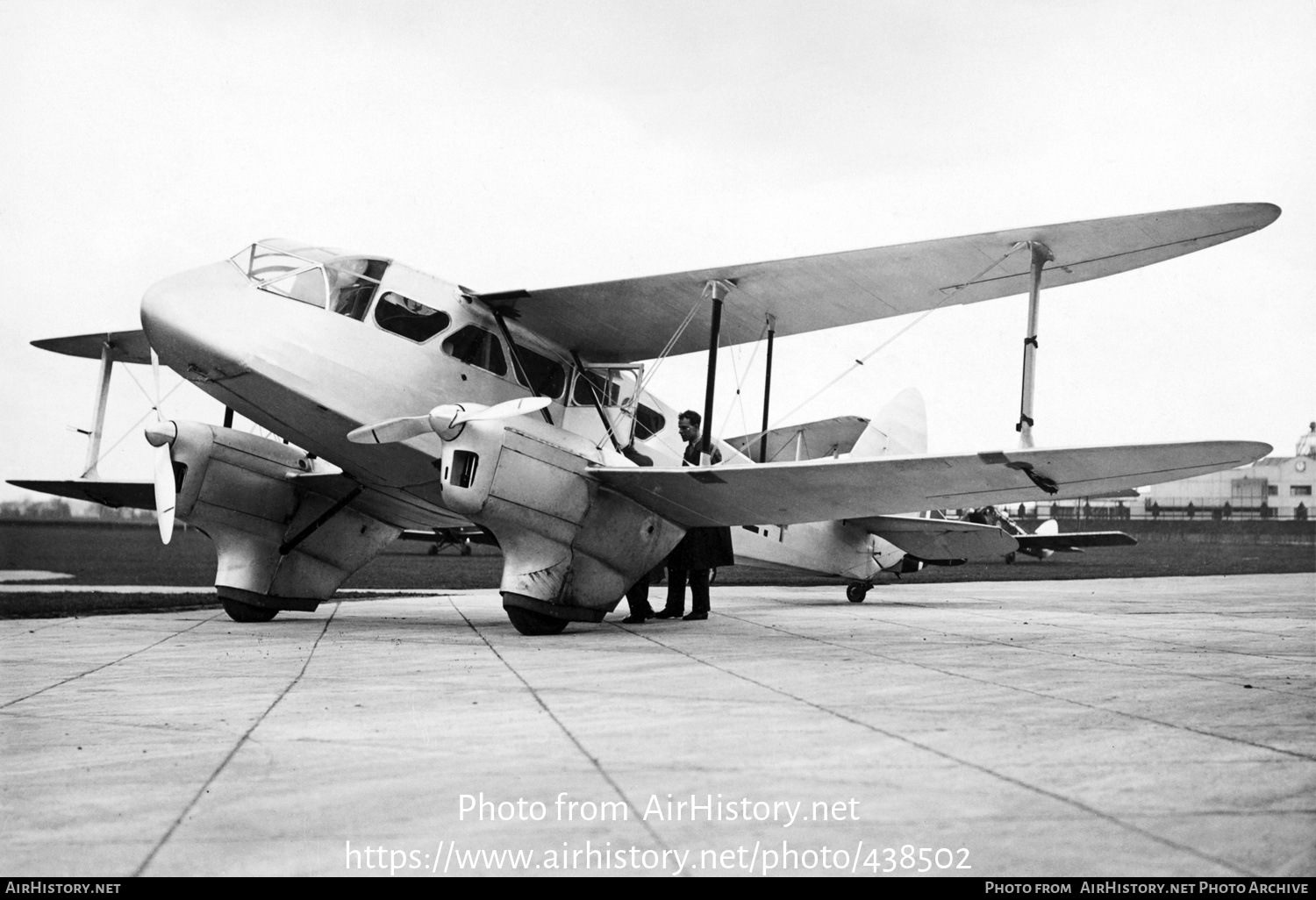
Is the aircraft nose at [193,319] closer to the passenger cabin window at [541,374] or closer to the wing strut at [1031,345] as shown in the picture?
the passenger cabin window at [541,374]

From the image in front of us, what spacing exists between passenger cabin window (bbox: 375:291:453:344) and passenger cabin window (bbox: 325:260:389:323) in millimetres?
156

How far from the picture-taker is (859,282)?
11281mm

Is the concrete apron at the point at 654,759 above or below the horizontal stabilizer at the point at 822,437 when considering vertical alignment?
below

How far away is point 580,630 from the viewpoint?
11.4 m

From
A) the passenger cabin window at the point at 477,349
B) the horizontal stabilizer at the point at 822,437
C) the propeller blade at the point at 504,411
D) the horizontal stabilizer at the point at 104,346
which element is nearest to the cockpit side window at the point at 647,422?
the passenger cabin window at the point at 477,349

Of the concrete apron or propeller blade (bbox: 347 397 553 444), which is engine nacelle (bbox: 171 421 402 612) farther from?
propeller blade (bbox: 347 397 553 444)

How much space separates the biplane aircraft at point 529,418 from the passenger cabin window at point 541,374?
3 centimetres

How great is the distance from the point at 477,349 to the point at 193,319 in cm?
286

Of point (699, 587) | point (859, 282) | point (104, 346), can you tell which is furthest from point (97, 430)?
point (859, 282)

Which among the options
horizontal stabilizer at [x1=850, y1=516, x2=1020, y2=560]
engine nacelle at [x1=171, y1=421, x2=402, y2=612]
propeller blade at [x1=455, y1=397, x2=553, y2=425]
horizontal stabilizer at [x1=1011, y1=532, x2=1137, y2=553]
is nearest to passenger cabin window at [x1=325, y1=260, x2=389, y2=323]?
propeller blade at [x1=455, y1=397, x2=553, y2=425]

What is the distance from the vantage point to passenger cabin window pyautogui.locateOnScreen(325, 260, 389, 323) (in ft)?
33.4

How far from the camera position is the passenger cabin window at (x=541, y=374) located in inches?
460

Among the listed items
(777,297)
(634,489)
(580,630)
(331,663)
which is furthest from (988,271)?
(331,663)

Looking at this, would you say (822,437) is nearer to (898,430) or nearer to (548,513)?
(898,430)
